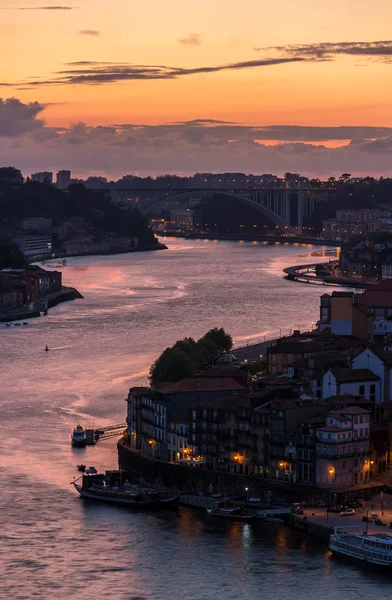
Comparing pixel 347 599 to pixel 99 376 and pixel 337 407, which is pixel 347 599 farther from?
pixel 99 376

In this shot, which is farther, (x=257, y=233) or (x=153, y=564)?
(x=257, y=233)

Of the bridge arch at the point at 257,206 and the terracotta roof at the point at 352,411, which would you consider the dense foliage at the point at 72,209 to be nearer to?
the bridge arch at the point at 257,206

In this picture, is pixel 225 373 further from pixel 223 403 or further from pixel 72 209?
pixel 72 209

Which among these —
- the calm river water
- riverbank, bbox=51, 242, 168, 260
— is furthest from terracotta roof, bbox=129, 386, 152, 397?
riverbank, bbox=51, 242, 168, 260

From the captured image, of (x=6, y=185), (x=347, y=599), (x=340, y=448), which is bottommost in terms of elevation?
(x=347, y=599)

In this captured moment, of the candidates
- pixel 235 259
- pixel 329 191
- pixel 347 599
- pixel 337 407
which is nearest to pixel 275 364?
pixel 337 407

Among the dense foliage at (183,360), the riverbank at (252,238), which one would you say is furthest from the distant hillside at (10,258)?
the dense foliage at (183,360)

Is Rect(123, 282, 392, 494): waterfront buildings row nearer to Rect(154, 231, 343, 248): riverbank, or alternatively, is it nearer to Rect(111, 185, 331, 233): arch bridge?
Rect(154, 231, 343, 248): riverbank
